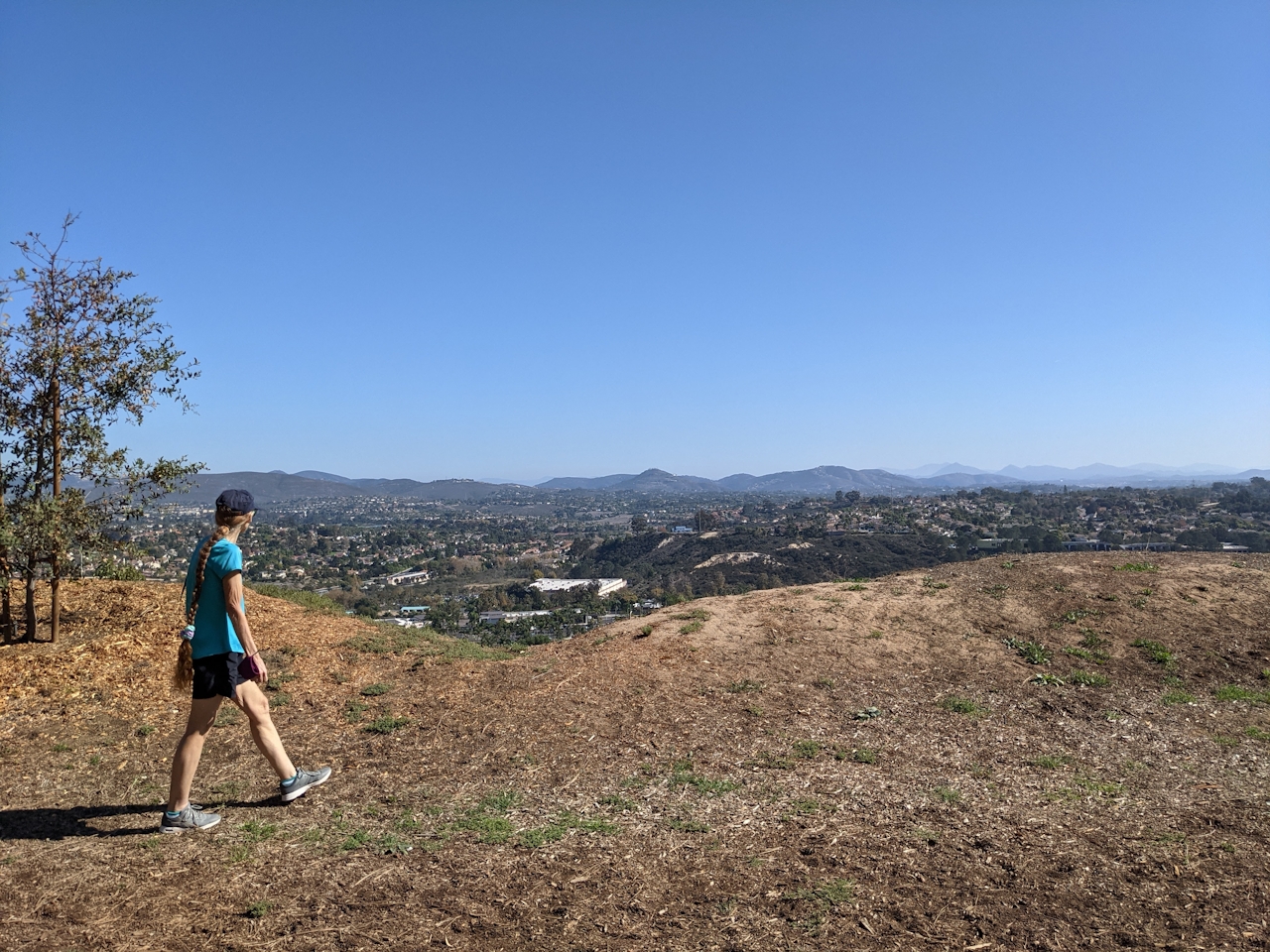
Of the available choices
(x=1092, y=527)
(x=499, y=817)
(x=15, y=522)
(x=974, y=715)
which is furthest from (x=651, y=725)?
(x=1092, y=527)

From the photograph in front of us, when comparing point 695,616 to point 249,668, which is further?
point 695,616

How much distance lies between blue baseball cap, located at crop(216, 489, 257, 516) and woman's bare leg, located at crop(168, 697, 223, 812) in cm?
131

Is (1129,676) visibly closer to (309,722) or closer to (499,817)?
(499,817)

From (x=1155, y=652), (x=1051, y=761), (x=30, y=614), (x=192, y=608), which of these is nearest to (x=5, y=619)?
(x=30, y=614)

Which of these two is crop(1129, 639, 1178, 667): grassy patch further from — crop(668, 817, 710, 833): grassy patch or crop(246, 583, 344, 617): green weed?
crop(246, 583, 344, 617): green weed

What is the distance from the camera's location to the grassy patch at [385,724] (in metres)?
6.96

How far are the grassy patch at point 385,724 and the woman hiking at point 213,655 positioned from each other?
6.13 ft

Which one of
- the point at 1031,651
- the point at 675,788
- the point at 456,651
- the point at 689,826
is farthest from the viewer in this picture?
the point at 456,651

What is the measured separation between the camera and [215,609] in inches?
196

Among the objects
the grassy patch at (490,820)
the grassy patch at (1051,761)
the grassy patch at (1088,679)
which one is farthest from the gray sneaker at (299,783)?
the grassy patch at (1088,679)

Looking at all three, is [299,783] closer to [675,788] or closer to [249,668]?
[249,668]

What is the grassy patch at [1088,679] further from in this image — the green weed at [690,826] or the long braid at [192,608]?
the long braid at [192,608]

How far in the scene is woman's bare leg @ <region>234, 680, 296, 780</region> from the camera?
5043 millimetres

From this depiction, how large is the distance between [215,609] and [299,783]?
57.8 inches
